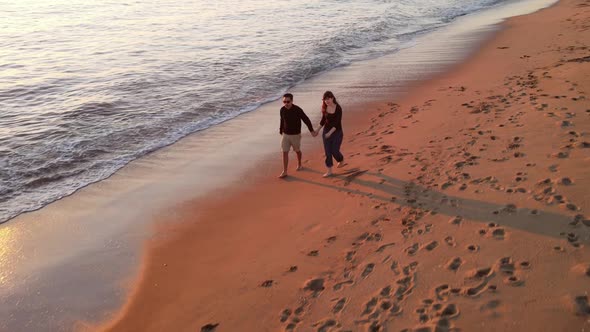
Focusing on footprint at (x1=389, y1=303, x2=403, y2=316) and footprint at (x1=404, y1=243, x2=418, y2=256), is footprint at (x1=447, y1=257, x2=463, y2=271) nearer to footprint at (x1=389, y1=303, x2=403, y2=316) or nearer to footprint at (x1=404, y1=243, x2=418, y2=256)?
footprint at (x1=404, y1=243, x2=418, y2=256)

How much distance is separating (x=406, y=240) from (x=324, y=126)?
9.60 ft

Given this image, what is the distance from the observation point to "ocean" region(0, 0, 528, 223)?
32.9ft

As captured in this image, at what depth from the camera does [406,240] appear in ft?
18.3

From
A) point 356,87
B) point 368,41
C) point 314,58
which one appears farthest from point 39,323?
point 368,41

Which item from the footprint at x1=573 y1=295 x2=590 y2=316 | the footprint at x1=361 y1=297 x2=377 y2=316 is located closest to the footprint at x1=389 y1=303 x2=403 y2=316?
the footprint at x1=361 y1=297 x2=377 y2=316

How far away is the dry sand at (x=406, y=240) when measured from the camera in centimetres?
451

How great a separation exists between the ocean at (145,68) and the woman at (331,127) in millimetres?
4141

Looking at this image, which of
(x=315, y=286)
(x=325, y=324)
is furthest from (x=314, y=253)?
(x=325, y=324)

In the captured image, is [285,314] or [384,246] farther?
[384,246]

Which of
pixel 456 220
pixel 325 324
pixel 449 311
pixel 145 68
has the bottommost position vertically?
pixel 325 324

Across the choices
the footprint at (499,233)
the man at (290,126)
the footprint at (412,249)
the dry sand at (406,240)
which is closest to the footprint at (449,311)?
the dry sand at (406,240)

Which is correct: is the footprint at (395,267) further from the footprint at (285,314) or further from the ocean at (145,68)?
the ocean at (145,68)

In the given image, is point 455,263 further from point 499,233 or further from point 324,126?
point 324,126

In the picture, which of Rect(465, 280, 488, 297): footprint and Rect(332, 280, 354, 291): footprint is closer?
Rect(465, 280, 488, 297): footprint
